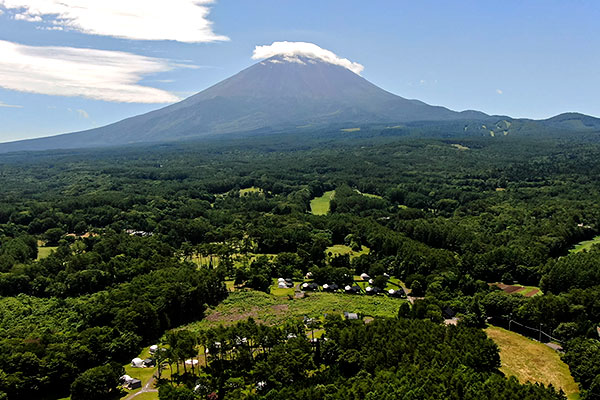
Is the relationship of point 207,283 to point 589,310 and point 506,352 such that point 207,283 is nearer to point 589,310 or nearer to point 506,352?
point 506,352

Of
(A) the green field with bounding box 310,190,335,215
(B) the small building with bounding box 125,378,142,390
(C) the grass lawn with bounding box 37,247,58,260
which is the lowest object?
(B) the small building with bounding box 125,378,142,390

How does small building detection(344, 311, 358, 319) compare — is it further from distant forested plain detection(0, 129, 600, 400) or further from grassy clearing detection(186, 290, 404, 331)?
distant forested plain detection(0, 129, 600, 400)

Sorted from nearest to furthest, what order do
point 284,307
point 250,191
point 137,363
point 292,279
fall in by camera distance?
1. point 137,363
2. point 284,307
3. point 292,279
4. point 250,191

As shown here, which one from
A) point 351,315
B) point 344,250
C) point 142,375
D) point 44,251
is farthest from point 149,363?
point 44,251

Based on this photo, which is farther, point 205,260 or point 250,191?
point 250,191

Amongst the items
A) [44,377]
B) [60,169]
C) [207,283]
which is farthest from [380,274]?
[60,169]

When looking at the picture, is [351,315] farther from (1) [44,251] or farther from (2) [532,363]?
(1) [44,251]

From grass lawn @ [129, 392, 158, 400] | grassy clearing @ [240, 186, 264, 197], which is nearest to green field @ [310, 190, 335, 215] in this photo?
grassy clearing @ [240, 186, 264, 197]
